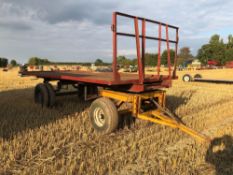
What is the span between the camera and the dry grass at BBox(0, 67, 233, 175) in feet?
11.5

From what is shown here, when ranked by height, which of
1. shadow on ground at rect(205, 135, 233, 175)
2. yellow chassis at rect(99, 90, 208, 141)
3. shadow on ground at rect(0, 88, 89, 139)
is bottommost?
shadow on ground at rect(205, 135, 233, 175)

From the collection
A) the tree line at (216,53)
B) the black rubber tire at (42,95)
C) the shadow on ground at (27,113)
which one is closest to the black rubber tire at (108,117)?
the shadow on ground at (27,113)

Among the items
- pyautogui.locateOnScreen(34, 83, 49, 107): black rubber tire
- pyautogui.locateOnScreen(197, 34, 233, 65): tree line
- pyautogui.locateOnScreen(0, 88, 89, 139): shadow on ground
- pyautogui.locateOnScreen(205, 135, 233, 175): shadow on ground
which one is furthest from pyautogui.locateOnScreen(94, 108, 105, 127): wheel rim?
pyautogui.locateOnScreen(197, 34, 233, 65): tree line

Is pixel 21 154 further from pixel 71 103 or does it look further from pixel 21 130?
pixel 71 103

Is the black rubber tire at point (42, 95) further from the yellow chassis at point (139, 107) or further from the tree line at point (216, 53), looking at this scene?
the tree line at point (216, 53)

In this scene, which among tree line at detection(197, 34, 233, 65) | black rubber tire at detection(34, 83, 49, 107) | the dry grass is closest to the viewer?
the dry grass

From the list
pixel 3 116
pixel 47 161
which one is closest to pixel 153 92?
pixel 47 161

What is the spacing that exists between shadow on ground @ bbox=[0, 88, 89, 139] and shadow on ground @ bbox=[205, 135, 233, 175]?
3.60 metres

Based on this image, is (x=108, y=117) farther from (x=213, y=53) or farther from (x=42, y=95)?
(x=213, y=53)

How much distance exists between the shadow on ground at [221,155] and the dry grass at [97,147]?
0.01 metres

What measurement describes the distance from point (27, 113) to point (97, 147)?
3049 millimetres

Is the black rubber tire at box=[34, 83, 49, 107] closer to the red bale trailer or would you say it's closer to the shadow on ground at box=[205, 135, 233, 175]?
the red bale trailer

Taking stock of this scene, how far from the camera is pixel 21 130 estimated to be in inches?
197

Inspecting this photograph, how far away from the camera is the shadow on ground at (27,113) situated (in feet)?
17.1
